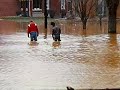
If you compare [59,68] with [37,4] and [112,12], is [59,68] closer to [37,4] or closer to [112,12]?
[112,12]

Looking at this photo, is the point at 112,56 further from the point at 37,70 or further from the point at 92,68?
the point at 37,70

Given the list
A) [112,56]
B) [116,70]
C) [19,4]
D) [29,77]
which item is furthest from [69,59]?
[19,4]

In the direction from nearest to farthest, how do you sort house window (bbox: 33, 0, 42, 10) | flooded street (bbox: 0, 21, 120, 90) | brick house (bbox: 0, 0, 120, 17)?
flooded street (bbox: 0, 21, 120, 90) < brick house (bbox: 0, 0, 120, 17) < house window (bbox: 33, 0, 42, 10)

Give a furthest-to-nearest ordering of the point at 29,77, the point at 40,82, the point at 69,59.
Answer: the point at 69,59, the point at 29,77, the point at 40,82

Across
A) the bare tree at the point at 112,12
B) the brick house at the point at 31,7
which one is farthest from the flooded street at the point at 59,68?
the brick house at the point at 31,7

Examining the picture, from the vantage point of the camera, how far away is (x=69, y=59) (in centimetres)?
1664

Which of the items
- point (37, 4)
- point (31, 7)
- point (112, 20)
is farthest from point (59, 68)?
point (37, 4)

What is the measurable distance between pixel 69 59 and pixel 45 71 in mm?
3226

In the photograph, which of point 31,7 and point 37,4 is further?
point 37,4

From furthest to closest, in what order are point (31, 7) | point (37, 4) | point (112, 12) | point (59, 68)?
point (37, 4) → point (31, 7) → point (112, 12) → point (59, 68)

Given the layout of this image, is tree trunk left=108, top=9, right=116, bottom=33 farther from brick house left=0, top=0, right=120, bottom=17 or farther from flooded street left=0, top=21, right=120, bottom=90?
brick house left=0, top=0, right=120, bottom=17

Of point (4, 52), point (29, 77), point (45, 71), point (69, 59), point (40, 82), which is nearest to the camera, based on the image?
point (40, 82)

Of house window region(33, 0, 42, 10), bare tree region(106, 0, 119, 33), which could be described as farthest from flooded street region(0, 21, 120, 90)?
house window region(33, 0, 42, 10)

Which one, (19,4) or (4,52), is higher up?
(19,4)
